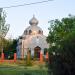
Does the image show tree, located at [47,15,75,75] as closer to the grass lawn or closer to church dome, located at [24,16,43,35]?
the grass lawn

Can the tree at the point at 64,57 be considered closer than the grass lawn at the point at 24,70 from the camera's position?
Yes

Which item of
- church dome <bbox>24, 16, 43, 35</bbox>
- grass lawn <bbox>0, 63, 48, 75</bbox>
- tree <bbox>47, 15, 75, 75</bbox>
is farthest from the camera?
church dome <bbox>24, 16, 43, 35</bbox>

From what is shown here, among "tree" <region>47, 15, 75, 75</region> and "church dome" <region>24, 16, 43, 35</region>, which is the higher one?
"church dome" <region>24, 16, 43, 35</region>

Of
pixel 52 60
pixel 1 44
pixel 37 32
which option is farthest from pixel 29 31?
pixel 52 60

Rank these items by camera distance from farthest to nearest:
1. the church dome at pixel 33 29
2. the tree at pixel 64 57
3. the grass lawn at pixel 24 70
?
the church dome at pixel 33 29 < the grass lawn at pixel 24 70 < the tree at pixel 64 57

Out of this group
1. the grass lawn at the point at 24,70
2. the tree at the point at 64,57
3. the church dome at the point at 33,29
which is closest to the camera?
the tree at the point at 64,57

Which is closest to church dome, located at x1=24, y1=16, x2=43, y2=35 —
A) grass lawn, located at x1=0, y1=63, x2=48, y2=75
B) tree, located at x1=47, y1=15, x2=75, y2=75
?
grass lawn, located at x1=0, y1=63, x2=48, y2=75

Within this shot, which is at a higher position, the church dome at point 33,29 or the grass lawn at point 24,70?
the church dome at point 33,29

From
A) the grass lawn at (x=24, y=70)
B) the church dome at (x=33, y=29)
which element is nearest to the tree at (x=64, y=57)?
Result: the grass lawn at (x=24, y=70)

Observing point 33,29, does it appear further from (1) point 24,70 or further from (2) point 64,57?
(2) point 64,57

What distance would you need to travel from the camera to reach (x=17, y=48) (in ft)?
268

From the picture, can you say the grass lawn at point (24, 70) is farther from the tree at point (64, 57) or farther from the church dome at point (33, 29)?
the church dome at point (33, 29)

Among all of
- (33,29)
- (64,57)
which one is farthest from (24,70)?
(33,29)

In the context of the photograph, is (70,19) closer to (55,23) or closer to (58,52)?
(55,23)
